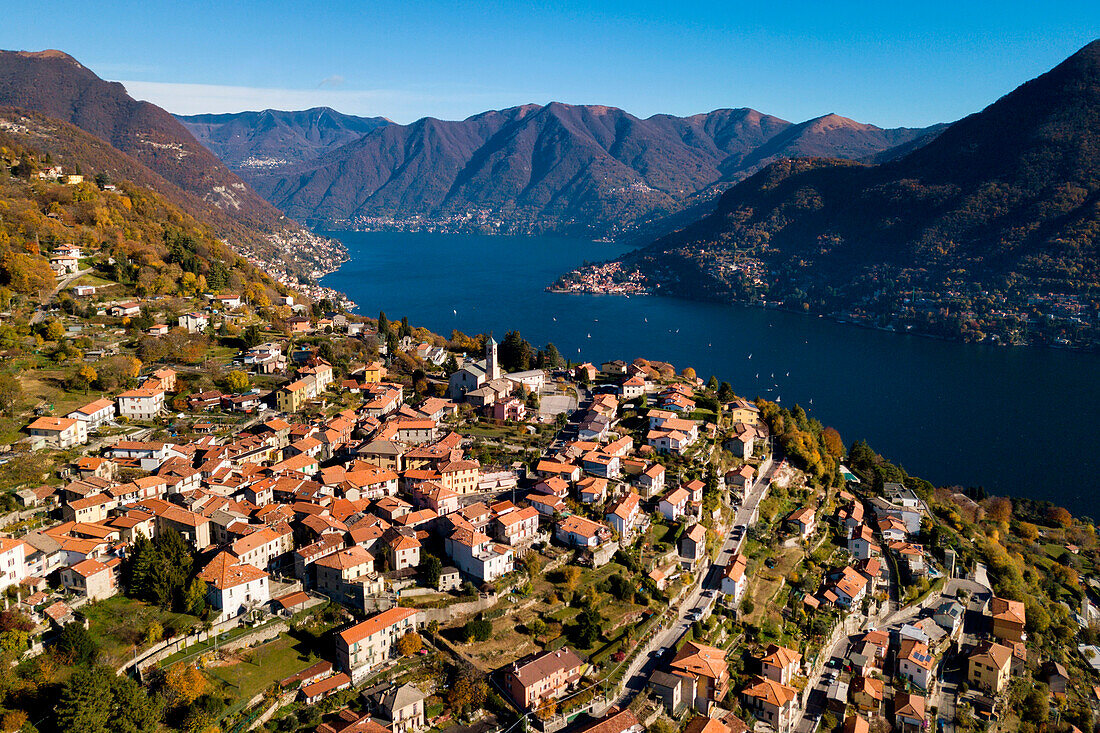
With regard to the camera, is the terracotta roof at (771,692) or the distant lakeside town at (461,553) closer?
the distant lakeside town at (461,553)

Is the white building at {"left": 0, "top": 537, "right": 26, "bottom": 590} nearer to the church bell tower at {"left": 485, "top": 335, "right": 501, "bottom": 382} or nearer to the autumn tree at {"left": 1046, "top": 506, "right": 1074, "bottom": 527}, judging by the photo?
the church bell tower at {"left": 485, "top": 335, "right": 501, "bottom": 382}

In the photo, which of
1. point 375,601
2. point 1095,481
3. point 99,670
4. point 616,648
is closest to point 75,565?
point 99,670

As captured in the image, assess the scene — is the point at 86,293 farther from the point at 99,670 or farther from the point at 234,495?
the point at 99,670

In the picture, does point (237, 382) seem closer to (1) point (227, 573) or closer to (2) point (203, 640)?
(1) point (227, 573)

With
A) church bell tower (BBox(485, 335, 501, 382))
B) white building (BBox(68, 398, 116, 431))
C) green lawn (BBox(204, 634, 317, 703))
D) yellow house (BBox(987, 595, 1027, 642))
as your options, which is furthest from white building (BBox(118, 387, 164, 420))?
yellow house (BBox(987, 595, 1027, 642))

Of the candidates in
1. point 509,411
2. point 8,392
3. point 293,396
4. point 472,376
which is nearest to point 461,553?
point 509,411

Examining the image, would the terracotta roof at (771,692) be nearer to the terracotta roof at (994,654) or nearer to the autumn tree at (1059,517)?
the terracotta roof at (994,654)

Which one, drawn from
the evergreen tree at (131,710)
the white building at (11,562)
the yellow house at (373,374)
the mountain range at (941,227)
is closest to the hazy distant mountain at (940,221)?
the mountain range at (941,227)
